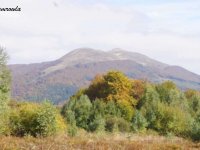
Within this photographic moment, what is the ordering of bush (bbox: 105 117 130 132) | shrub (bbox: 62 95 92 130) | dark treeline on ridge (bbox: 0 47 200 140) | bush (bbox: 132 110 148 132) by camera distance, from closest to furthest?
1. bush (bbox: 132 110 148 132)
2. dark treeline on ridge (bbox: 0 47 200 140)
3. bush (bbox: 105 117 130 132)
4. shrub (bbox: 62 95 92 130)

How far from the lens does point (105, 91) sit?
362ft

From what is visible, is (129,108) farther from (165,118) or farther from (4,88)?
(4,88)

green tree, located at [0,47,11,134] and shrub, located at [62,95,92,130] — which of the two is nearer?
green tree, located at [0,47,11,134]

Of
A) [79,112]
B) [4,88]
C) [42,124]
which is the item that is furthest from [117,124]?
[42,124]

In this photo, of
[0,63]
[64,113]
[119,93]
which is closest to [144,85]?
[119,93]

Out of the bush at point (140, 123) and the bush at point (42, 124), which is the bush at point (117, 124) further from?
the bush at point (42, 124)

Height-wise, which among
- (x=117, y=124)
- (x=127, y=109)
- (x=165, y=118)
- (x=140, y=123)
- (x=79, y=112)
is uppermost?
(x=127, y=109)

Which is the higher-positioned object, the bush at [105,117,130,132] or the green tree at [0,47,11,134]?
the green tree at [0,47,11,134]

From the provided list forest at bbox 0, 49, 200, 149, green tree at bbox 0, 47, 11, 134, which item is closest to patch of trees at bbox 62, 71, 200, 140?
forest at bbox 0, 49, 200, 149

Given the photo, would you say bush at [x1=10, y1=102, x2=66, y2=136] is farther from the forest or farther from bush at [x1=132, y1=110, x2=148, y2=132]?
bush at [x1=132, y1=110, x2=148, y2=132]

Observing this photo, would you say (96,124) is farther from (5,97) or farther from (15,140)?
(15,140)

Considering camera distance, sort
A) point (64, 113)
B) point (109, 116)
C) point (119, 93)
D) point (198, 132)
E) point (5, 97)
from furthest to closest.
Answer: point (119, 93), point (64, 113), point (109, 116), point (5, 97), point (198, 132)

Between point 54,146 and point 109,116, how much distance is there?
7078cm

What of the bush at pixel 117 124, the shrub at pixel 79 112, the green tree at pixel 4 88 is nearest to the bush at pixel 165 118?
the bush at pixel 117 124
